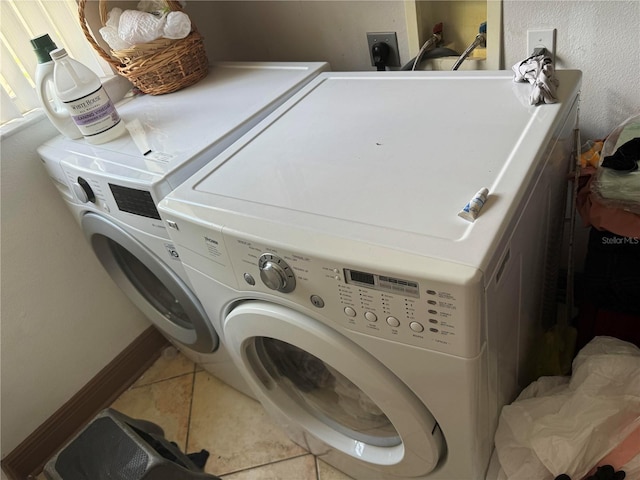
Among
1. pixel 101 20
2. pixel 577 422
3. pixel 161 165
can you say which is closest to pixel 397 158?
pixel 161 165

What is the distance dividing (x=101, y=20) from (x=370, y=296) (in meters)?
1.10

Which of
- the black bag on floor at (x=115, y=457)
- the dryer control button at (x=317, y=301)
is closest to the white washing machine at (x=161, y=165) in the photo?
the black bag on floor at (x=115, y=457)

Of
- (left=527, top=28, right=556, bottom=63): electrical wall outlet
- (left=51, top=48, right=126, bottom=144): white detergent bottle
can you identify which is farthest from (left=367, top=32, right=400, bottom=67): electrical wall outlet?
(left=51, top=48, right=126, bottom=144): white detergent bottle

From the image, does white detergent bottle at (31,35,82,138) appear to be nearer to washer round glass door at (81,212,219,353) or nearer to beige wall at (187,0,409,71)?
washer round glass door at (81,212,219,353)

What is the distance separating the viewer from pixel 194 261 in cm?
96

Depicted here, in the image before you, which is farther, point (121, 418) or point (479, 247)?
point (121, 418)

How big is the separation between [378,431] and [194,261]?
0.52 meters

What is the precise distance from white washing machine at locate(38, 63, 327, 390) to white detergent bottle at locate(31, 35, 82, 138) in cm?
4

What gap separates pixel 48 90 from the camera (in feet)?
4.22

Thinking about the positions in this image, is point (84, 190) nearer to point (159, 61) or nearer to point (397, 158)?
point (159, 61)

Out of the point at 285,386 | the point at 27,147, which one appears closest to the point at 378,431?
the point at 285,386

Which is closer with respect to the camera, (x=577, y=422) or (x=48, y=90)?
(x=577, y=422)

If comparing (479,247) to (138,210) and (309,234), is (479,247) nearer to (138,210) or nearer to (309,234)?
(309,234)

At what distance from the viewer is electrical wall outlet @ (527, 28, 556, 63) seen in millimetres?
1081
